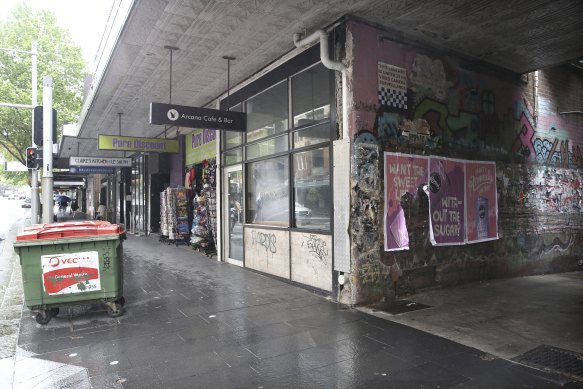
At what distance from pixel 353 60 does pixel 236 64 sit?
2.92 metres

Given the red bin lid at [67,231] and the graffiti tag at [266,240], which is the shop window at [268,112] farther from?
the red bin lid at [67,231]

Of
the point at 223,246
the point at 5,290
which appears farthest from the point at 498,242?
the point at 5,290

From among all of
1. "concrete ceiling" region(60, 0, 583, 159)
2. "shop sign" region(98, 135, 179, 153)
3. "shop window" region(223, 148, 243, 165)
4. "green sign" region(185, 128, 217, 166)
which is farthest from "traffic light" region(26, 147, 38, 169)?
"shop window" region(223, 148, 243, 165)

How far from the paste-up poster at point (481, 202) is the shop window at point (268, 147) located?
11.4 feet

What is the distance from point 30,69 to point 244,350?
80.1ft

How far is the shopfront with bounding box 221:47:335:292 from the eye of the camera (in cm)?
678

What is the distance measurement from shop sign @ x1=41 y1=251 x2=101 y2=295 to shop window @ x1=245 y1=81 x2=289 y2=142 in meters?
4.07

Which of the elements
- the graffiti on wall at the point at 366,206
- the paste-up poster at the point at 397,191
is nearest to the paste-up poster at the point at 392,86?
the graffiti on wall at the point at 366,206

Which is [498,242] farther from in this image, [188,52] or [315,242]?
[188,52]

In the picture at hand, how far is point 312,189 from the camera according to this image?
7.10 meters

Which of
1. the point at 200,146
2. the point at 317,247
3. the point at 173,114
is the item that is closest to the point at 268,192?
the point at 317,247

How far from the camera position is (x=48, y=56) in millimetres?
23766

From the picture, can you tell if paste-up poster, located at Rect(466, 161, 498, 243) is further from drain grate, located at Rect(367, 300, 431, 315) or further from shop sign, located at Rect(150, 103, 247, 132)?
shop sign, located at Rect(150, 103, 247, 132)

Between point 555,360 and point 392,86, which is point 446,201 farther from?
point 555,360
